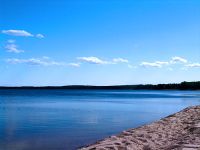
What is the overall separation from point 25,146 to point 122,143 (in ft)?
17.1

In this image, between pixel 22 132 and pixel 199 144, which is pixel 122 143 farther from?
pixel 22 132

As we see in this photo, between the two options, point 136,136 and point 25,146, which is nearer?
point 136,136

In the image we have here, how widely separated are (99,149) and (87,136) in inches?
286

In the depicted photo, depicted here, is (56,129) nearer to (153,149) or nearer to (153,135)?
(153,135)

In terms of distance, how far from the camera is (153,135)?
1563 centimetres

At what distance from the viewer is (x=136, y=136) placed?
15.4 meters

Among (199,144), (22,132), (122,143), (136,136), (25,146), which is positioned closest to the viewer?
(199,144)

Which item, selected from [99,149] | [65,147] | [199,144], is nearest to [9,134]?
[65,147]

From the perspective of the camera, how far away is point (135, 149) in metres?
12.5

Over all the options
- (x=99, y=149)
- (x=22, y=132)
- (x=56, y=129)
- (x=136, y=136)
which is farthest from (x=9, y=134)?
(x=99, y=149)

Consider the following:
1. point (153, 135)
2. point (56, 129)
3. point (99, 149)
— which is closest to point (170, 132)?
point (153, 135)

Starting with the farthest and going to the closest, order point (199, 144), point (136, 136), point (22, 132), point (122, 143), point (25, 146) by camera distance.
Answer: point (22, 132) → point (25, 146) → point (136, 136) → point (122, 143) → point (199, 144)

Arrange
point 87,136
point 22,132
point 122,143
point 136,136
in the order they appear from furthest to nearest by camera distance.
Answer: point 22,132, point 87,136, point 136,136, point 122,143

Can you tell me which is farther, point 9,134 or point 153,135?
point 9,134
